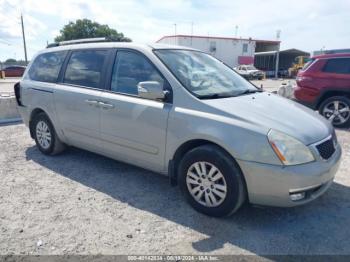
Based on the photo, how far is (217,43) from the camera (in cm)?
4341

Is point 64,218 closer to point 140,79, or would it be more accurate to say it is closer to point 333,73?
point 140,79

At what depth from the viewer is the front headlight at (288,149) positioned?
276cm

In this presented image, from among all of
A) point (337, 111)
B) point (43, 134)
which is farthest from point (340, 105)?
point (43, 134)

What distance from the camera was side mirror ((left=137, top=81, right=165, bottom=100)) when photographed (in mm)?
3287

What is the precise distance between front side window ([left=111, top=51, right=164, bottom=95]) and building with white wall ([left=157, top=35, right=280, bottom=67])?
37389mm

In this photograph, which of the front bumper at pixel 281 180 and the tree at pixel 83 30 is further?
the tree at pixel 83 30

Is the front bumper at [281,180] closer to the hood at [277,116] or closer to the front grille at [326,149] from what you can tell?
the front grille at [326,149]

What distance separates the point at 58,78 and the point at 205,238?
333cm

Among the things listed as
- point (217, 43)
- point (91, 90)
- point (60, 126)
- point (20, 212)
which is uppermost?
point (217, 43)

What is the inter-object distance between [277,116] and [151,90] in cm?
135

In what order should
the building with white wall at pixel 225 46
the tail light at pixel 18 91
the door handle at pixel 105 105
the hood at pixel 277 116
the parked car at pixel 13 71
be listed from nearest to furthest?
the hood at pixel 277 116, the door handle at pixel 105 105, the tail light at pixel 18 91, the parked car at pixel 13 71, the building with white wall at pixel 225 46

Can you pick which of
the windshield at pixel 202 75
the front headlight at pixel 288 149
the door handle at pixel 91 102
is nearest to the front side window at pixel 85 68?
the door handle at pixel 91 102

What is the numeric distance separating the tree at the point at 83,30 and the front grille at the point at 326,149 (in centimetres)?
5687

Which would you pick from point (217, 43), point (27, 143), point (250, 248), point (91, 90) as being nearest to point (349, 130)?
point (250, 248)
